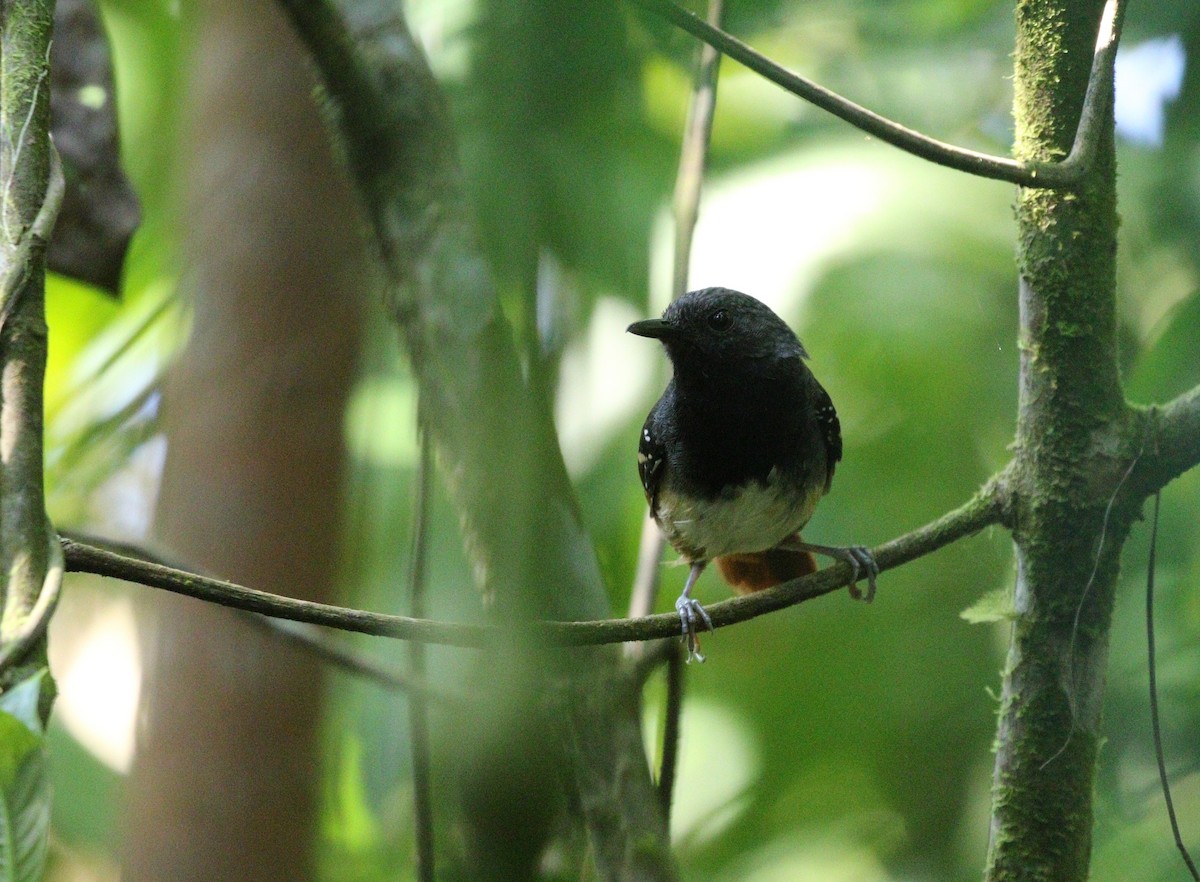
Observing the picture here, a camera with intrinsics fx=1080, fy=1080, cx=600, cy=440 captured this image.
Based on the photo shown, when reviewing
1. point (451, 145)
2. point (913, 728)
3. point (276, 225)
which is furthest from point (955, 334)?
point (276, 225)

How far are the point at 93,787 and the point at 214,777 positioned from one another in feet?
3.68

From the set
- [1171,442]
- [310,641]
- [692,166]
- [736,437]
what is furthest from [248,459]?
[1171,442]

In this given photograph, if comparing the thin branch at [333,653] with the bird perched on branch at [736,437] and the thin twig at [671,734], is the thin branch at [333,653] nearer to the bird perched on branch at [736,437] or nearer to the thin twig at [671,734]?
the thin twig at [671,734]

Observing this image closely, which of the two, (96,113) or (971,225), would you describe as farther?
(971,225)

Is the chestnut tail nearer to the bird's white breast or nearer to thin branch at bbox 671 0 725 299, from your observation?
the bird's white breast

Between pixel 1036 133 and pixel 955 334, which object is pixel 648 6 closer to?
pixel 1036 133

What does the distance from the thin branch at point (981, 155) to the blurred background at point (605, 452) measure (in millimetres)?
479

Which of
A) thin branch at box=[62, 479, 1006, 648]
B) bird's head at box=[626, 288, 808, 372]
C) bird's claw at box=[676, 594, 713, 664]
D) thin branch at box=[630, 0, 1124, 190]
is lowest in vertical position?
thin branch at box=[62, 479, 1006, 648]

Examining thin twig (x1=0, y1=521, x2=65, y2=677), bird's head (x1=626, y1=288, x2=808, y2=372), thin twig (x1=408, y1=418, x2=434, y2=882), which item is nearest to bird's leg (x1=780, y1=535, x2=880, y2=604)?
bird's head (x1=626, y1=288, x2=808, y2=372)

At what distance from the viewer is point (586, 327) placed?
3.32 ft

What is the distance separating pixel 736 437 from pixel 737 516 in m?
0.19

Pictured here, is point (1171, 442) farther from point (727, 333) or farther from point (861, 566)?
point (727, 333)

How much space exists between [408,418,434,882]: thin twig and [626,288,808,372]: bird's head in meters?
0.84

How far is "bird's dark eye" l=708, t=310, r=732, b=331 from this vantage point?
2.49 m
